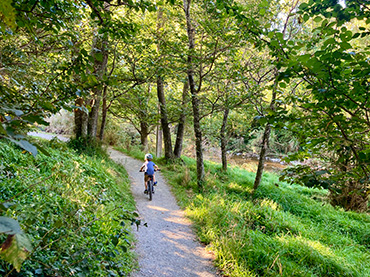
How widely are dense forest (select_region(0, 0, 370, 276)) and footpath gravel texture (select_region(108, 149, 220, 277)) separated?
307mm

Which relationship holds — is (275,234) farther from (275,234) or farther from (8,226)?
(8,226)

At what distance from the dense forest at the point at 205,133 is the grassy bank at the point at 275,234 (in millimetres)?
40

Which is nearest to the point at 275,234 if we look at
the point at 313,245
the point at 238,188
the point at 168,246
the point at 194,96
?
the point at 313,245

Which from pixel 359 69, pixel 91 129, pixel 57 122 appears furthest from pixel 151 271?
pixel 57 122

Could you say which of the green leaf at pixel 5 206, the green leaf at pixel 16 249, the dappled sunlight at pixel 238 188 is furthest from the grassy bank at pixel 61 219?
the dappled sunlight at pixel 238 188

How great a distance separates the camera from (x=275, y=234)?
5590 mm

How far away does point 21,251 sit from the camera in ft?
2.51

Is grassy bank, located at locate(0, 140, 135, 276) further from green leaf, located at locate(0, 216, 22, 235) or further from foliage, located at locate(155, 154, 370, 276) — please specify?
foliage, located at locate(155, 154, 370, 276)

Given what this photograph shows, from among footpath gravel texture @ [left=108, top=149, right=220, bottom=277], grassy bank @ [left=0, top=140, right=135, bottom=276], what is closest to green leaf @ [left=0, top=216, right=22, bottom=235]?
grassy bank @ [left=0, top=140, right=135, bottom=276]

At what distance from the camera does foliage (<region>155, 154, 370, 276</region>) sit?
4.32 meters

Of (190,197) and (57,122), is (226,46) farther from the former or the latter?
(57,122)

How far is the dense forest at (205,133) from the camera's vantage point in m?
1.78

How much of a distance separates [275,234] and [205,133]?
223 inches

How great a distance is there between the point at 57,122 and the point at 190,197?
1737 cm
